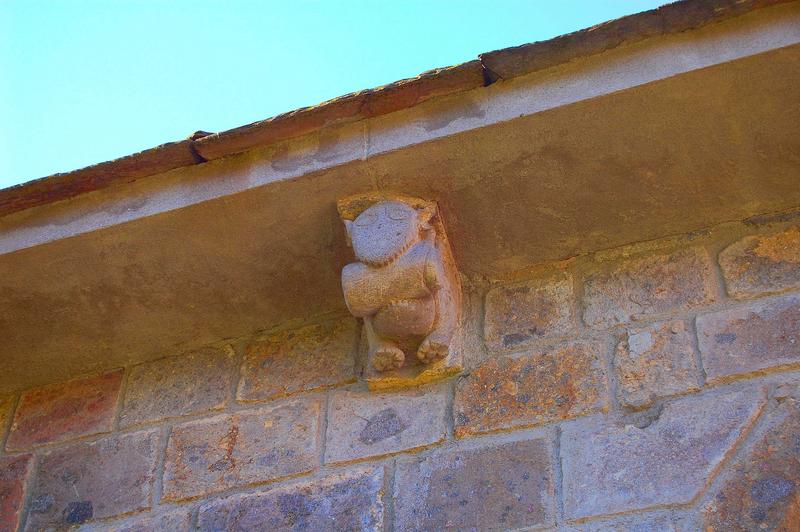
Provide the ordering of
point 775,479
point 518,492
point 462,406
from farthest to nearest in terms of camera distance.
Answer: point 462,406 < point 518,492 < point 775,479

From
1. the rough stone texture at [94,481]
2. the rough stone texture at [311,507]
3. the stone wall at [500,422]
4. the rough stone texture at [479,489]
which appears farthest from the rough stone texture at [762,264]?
the rough stone texture at [94,481]

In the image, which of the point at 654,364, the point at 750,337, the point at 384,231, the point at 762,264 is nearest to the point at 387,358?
the point at 384,231

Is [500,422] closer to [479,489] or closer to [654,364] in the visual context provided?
[479,489]

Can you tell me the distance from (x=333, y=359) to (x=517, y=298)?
60cm

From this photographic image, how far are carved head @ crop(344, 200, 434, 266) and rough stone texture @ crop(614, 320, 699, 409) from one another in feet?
Answer: 2.19

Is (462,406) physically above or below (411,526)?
above

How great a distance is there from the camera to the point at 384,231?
3068 mm

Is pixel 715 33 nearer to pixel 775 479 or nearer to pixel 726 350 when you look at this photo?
pixel 726 350

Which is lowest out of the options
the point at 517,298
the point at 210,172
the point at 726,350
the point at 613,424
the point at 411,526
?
the point at 411,526

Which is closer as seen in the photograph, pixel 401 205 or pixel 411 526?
pixel 411 526

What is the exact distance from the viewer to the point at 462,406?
3.00 m

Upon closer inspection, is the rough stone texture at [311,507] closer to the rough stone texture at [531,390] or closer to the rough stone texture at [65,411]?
the rough stone texture at [531,390]

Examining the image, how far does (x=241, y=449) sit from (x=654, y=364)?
1214 millimetres

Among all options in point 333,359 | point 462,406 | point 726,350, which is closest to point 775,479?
point 726,350
